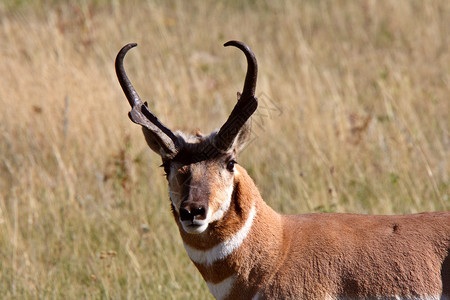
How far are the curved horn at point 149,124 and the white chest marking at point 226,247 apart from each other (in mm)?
647

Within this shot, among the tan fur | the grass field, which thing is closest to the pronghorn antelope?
the tan fur

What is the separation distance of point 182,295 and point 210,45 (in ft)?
24.3

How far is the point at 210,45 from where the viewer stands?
1225 centimetres

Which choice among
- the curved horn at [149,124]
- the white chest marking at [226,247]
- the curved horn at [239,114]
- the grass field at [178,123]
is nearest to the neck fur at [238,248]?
the white chest marking at [226,247]

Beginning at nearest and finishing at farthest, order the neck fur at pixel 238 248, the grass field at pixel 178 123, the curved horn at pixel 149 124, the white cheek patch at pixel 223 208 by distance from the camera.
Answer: the white cheek patch at pixel 223 208, the neck fur at pixel 238 248, the curved horn at pixel 149 124, the grass field at pixel 178 123

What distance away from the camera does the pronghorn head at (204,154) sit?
4.02 metres

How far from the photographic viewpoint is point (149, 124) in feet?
14.2

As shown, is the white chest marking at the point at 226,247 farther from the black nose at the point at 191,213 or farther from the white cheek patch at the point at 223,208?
the black nose at the point at 191,213

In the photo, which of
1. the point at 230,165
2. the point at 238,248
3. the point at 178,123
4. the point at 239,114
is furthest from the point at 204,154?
the point at 178,123

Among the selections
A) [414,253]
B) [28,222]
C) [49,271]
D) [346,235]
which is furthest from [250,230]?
[28,222]

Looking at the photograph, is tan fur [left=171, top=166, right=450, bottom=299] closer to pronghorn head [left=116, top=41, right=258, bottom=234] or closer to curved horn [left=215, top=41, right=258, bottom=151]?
pronghorn head [left=116, top=41, right=258, bottom=234]

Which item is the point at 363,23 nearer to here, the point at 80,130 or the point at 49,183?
the point at 80,130

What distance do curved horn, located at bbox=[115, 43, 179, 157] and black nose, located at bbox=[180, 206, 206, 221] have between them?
1.83ft

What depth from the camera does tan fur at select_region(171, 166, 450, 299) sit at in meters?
4.04
